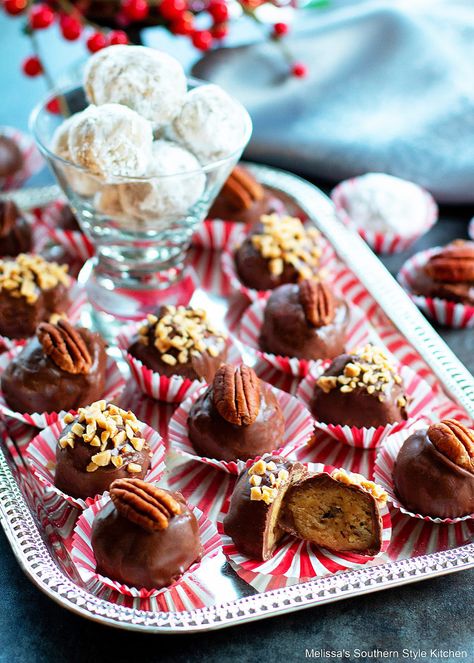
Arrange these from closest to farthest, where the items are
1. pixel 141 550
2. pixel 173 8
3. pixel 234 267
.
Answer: pixel 141 550, pixel 234 267, pixel 173 8

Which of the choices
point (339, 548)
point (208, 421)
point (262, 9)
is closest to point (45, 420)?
point (208, 421)

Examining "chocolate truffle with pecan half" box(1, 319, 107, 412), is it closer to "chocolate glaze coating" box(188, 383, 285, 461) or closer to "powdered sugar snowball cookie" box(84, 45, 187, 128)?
"chocolate glaze coating" box(188, 383, 285, 461)

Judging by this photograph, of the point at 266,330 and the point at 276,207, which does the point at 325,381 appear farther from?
the point at 276,207

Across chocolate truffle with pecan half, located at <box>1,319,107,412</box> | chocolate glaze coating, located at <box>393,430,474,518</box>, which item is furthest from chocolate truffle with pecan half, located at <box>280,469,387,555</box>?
chocolate truffle with pecan half, located at <box>1,319,107,412</box>

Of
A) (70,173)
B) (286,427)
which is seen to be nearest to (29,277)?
(70,173)

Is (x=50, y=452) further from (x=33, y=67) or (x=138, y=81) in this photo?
(x=33, y=67)
